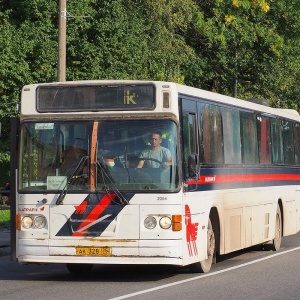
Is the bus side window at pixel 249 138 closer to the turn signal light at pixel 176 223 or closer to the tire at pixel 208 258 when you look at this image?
the tire at pixel 208 258

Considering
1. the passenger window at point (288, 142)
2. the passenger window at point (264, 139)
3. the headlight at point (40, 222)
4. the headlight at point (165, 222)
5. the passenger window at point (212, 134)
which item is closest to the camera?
the headlight at point (165, 222)

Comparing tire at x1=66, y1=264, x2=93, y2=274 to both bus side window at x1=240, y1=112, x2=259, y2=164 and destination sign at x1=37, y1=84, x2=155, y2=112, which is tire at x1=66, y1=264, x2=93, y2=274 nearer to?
destination sign at x1=37, y1=84, x2=155, y2=112

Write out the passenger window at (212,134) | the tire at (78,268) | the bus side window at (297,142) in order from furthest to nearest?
the bus side window at (297,142) → the tire at (78,268) → the passenger window at (212,134)

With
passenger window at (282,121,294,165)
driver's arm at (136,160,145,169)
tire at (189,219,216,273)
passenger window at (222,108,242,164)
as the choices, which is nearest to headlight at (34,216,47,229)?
driver's arm at (136,160,145,169)

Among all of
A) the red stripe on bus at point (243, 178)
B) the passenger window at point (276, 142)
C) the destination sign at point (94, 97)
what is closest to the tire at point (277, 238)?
the red stripe on bus at point (243, 178)

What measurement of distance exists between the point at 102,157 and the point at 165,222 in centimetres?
122

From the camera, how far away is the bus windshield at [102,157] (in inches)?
587

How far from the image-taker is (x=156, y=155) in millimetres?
14945

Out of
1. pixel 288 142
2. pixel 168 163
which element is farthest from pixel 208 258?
pixel 288 142

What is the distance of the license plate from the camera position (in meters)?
14.8

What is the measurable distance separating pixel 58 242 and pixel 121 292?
147 cm

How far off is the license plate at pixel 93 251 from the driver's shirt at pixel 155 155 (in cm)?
126

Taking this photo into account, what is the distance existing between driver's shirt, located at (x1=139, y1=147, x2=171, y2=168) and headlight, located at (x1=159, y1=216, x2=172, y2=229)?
28.1 inches

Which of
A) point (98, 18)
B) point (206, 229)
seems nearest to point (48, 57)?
point (98, 18)
